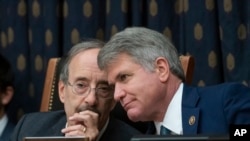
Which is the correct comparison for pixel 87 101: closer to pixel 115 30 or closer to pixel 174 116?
pixel 174 116

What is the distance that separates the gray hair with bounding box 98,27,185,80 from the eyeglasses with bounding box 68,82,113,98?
0.78ft

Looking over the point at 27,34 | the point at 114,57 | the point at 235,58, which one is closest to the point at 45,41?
the point at 27,34

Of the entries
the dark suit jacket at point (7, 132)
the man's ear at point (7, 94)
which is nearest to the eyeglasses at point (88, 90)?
the dark suit jacket at point (7, 132)

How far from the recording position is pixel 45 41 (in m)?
3.27

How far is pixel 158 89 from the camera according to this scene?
192 centimetres

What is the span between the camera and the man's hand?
208 cm

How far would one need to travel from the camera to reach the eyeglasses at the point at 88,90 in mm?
2188

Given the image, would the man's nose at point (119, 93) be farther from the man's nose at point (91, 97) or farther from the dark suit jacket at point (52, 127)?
the dark suit jacket at point (52, 127)

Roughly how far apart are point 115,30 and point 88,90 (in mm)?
928

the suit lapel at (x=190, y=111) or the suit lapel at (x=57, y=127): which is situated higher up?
the suit lapel at (x=190, y=111)

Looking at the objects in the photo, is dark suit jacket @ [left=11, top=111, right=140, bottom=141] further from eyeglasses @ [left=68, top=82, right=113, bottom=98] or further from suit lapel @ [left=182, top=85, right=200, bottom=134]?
suit lapel @ [left=182, top=85, right=200, bottom=134]

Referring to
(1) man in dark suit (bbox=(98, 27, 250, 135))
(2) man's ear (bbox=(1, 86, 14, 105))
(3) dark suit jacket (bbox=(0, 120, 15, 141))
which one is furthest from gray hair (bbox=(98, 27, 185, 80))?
(2) man's ear (bbox=(1, 86, 14, 105))

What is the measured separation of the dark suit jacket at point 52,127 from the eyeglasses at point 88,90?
159mm

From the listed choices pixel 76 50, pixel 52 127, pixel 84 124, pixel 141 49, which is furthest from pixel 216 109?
pixel 52 127
